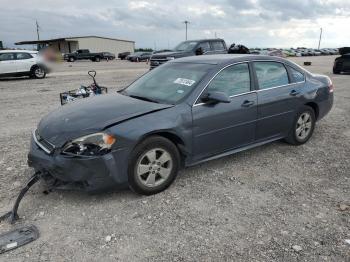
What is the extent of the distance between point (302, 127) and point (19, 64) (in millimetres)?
15045

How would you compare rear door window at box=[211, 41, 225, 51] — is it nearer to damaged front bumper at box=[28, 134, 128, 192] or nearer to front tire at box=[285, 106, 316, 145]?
front tire at box=[285, 106, 316, 145]

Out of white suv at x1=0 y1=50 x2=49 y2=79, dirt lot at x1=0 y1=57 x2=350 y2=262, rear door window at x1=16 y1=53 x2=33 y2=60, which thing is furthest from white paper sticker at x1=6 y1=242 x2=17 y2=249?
rear door window at x1=16 y1=53 x2=33 y2=60

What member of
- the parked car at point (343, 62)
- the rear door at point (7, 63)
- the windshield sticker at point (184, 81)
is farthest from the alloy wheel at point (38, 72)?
the parked car at point (343, 62)

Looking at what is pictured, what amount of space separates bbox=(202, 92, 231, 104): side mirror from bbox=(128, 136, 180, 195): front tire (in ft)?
2.43

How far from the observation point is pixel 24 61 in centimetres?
1694

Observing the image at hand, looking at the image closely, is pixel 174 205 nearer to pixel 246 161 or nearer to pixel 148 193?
pixel 148 193

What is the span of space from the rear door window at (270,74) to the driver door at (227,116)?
223 millimetres

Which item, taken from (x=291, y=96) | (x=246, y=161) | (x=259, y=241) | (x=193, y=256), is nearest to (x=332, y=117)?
(x=291, y=96)

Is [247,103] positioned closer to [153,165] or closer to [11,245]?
[153,165]

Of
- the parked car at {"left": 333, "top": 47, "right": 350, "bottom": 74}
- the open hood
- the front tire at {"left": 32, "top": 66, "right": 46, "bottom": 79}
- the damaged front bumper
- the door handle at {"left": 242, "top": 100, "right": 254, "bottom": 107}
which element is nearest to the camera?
the damaged front bumper

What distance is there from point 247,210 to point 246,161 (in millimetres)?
1457

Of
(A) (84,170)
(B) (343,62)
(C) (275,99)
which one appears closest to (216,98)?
(C) (275,99)

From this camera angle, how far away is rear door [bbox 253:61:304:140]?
4.95 meters

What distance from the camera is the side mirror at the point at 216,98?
418cm
